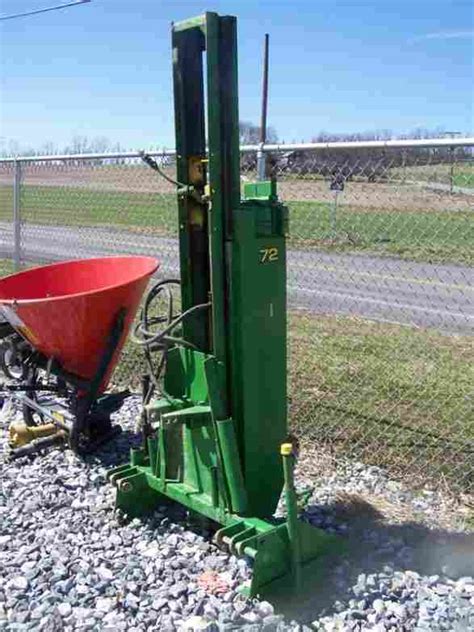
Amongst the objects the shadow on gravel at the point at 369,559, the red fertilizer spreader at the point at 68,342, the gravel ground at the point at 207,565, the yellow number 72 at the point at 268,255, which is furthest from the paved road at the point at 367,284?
the yellow number 72 at the point at 268,255

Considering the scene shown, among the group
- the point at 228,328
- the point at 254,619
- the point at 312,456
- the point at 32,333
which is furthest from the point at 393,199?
the point at 254,619

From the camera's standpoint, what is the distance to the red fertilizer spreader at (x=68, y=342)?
14.0ft

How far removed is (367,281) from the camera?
38.5ft

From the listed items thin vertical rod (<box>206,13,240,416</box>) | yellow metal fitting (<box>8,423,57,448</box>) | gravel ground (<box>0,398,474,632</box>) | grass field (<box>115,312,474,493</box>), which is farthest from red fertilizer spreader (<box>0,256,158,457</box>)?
grass field (<box>115,312,474,493</box>)

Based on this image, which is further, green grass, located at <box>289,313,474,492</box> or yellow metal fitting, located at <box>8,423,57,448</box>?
yellow metal fitting, located at <box>8,423,57,448</box>

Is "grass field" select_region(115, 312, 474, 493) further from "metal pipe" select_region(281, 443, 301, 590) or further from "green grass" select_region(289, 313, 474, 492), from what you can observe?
"metal pipe" select_region(281, 443, 301, 590)

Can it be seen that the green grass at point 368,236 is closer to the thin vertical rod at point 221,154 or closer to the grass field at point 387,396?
the grass field at point 387,396

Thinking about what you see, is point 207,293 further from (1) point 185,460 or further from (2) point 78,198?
(2) point 78,198

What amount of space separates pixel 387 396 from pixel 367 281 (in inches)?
245

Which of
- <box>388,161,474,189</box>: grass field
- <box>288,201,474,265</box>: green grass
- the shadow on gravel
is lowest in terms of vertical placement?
the shadow on gravel

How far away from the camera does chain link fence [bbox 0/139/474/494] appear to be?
4.45 meters

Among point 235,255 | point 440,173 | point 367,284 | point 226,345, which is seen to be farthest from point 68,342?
point 367,284

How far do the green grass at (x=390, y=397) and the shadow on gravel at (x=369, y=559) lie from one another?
1.99 ft

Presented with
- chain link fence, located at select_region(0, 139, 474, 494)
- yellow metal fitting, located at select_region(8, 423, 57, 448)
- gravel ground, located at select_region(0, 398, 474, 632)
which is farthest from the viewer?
yellow metal fitting, located at select_region(8, 423, 57, 448)
